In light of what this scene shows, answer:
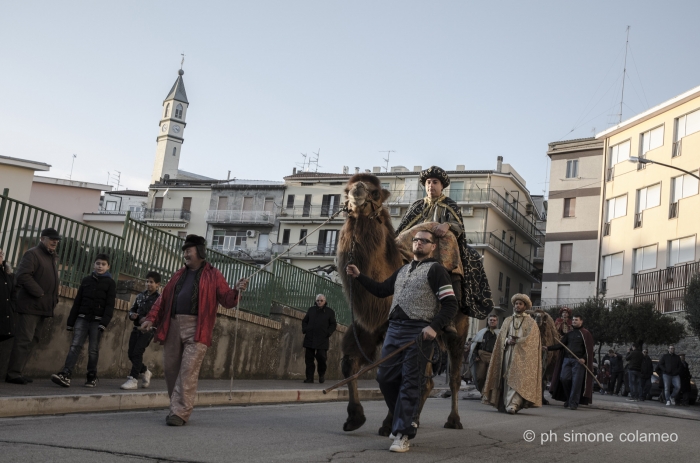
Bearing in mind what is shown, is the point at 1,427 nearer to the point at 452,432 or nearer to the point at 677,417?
the point at 452,432

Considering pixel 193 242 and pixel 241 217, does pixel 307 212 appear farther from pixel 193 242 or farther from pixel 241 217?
pixel 193 242

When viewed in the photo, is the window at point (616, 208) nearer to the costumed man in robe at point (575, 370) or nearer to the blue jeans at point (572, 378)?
the costumed man in robe at point (575, 370)

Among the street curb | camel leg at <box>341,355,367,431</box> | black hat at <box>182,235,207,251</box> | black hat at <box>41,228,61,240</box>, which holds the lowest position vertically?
the street curb

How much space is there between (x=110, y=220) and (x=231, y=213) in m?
29.4

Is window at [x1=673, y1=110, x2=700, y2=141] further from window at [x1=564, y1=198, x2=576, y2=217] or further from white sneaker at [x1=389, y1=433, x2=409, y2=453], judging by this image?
white sneaker at [x1=389, y1=433, x2=409, y2=453]

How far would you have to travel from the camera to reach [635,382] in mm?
28672

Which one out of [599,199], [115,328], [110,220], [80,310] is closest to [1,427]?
[80,310]

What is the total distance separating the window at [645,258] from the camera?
50531 mm

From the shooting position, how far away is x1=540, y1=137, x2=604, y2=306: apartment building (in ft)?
195

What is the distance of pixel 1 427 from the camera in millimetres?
7773

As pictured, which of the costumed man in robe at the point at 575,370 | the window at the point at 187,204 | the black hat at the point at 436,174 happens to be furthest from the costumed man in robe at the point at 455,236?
the window at the point at 187,204

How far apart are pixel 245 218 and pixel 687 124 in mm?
44943

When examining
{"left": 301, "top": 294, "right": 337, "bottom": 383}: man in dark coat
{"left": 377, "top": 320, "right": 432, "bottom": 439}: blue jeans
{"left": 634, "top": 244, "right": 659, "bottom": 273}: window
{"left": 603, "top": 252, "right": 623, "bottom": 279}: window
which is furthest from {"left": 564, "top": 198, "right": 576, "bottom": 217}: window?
{"left": 377, "top": 320, "right": 432, "bottom": 439}: blue jeans

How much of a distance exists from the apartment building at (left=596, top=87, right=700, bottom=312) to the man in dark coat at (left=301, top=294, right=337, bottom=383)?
26789 mm
